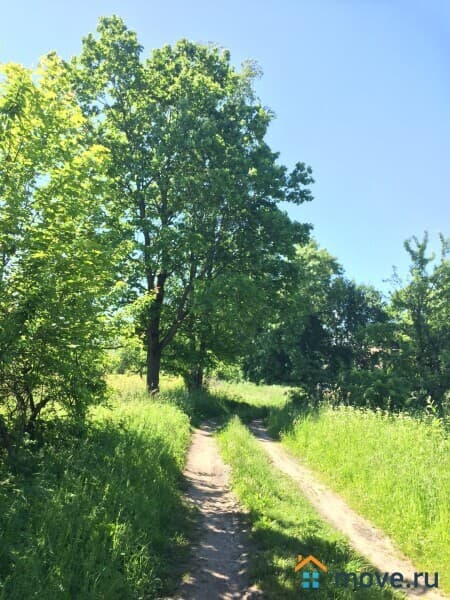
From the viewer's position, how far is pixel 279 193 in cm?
2020

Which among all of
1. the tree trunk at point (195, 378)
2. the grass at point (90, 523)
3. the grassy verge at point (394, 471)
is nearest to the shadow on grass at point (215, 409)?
the tree trunk at point (195, 378)

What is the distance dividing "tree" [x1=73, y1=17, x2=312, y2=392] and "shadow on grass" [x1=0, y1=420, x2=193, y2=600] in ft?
36.0

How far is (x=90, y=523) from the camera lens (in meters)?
4.94

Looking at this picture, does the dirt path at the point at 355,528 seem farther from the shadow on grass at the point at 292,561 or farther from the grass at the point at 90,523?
the grass at the point at 90,523

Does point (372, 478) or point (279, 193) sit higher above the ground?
point (279, 193)

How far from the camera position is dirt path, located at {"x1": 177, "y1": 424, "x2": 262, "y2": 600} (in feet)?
15.3

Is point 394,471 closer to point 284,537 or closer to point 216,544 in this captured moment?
point 284,537

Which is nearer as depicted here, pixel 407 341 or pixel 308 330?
pixel 407 341

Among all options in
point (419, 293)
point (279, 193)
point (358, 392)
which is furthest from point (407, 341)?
point (279, 193)

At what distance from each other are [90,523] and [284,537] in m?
2.91

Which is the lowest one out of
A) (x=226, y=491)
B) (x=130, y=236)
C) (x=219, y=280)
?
(x=226, y=491)

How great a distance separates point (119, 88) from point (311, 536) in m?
21.4

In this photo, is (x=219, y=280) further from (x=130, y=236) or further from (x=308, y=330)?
(x=308, y=330)

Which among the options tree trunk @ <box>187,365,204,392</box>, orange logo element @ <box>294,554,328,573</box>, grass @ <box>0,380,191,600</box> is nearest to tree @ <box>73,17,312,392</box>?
tree trunk @ <box>187,365,204,392</box>
